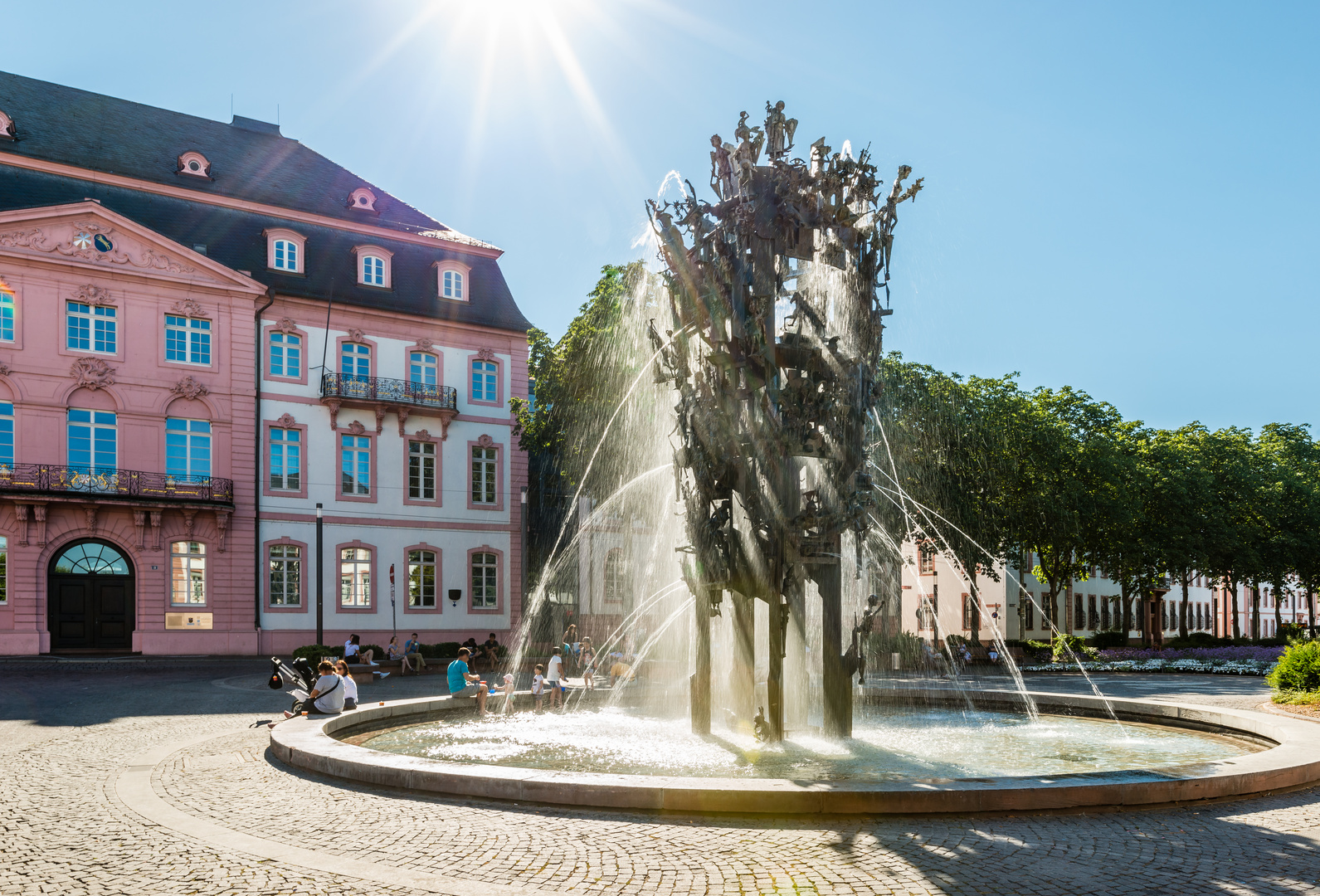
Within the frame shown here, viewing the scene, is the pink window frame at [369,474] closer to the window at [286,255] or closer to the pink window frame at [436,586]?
the pink window frame at [436,586]

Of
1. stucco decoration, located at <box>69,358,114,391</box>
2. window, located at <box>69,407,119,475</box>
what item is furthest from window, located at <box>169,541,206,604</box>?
stucco decoration, located at <box>69,358,114,391</box>

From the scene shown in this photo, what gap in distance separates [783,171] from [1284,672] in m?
13.4

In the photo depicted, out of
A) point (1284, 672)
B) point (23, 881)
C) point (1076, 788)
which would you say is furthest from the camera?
point (1284, 672)

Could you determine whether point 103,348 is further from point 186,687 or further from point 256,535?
point 186,687

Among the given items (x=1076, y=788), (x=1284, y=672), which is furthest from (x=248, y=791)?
(x=1284, y=672)

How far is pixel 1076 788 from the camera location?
8.75 metres

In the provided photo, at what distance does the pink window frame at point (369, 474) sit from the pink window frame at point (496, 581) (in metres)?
4.58

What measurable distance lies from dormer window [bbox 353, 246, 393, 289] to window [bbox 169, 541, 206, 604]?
12.2 meters

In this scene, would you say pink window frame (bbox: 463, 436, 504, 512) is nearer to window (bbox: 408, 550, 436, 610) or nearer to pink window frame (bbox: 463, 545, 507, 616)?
pink window frame (bbox: 463, 545, 507, 616)

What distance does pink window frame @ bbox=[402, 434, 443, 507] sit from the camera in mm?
41938

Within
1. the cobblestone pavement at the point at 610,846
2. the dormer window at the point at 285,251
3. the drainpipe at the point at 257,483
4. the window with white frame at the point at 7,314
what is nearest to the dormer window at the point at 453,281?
the dormer window at the point at 285,251

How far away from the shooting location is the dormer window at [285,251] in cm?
4031

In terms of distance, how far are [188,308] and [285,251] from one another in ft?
15.8

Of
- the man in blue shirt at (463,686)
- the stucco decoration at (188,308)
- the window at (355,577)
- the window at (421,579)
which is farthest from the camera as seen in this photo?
the window at (421,579)
